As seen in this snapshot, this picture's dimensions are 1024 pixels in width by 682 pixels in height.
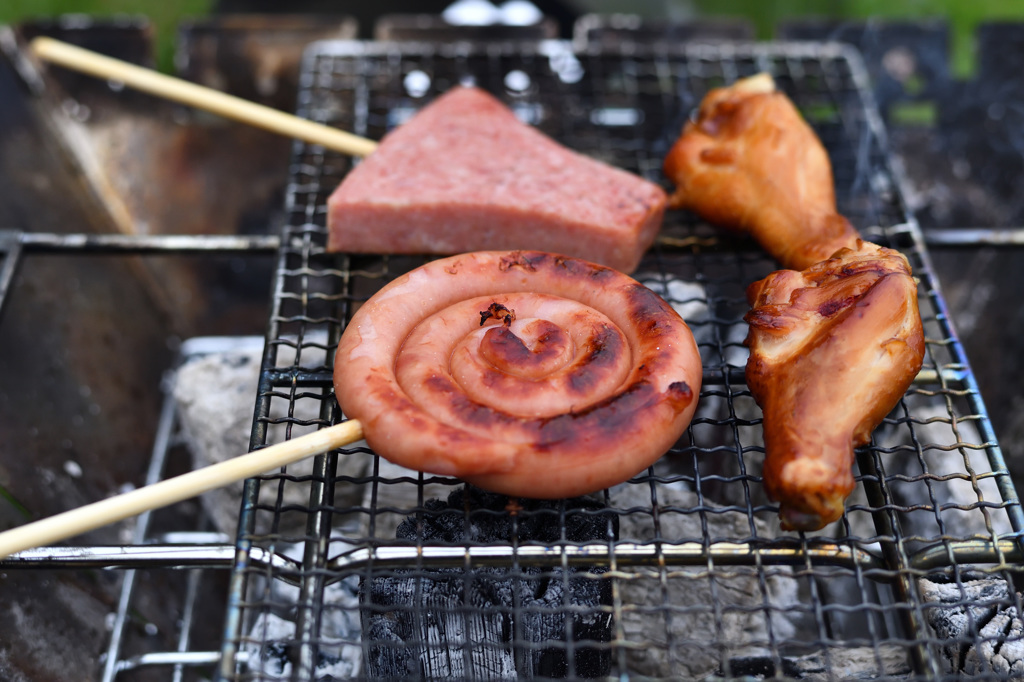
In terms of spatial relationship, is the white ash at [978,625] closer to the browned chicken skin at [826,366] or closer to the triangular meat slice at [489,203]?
the browned chicken skin at [826,366]

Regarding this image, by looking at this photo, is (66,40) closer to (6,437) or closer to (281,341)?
(6,437)

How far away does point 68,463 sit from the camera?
3625 millimetres

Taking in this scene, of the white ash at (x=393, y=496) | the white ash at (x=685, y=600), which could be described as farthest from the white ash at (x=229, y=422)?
the white ash at (x=685, y=600)

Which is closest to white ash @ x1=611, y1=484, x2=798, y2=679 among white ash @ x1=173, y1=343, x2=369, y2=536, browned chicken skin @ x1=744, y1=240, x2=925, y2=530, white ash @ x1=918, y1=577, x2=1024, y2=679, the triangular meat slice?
white ash @ x1=918, y1=577, x2=1024, y2=679

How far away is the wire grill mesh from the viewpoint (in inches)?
95.6

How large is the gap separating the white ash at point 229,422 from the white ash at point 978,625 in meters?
2.27

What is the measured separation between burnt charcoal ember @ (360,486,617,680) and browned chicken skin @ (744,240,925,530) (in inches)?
24.6

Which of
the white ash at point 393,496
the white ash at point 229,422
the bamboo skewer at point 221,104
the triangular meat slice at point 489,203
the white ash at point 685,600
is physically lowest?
the white ash at point 685,600

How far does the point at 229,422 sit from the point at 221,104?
151 centimetres

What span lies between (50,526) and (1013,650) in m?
2.89

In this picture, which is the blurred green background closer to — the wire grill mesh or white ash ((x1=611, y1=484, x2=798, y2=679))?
the wire grill mesh

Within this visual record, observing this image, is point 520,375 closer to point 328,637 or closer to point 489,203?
point 489,203

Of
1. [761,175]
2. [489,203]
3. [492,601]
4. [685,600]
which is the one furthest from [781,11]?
[492,601]

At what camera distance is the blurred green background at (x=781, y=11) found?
612cm
